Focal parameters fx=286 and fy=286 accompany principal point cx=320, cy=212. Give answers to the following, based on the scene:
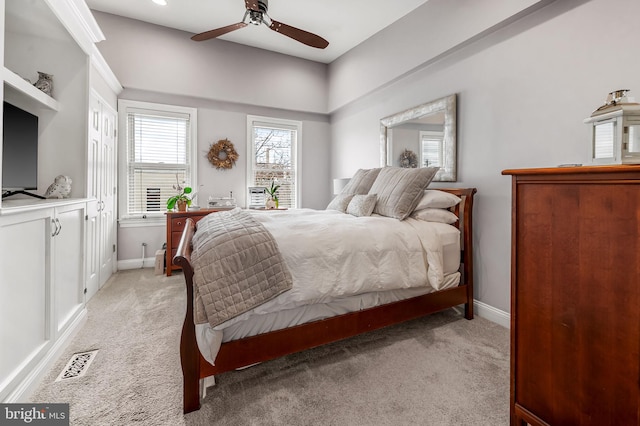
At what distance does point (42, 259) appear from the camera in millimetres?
1710

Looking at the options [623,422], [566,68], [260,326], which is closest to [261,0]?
[566,68]

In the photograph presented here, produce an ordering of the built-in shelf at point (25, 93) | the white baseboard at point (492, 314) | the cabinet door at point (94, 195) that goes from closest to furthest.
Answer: the built-in shelf at point (25, 93) → the white baseboard at point (492, 314) → the cabinet door at point (94, 195)

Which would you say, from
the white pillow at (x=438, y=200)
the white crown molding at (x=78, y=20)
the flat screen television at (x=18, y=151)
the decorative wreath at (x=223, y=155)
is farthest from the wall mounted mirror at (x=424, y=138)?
the flat screen television at (x=18, y=151)

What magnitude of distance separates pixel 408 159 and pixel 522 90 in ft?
4.40

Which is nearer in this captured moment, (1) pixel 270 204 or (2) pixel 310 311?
(2) pixel 310 311

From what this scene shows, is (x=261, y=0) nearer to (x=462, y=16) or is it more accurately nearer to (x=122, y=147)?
(x=462, y=16)

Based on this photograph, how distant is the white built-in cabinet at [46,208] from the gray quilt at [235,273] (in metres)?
0.93

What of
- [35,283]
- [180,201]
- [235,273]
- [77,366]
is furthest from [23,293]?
[180,201]

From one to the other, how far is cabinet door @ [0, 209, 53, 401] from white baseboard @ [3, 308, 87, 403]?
0.04 meters

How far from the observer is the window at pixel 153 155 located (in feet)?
13.3

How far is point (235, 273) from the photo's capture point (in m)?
1.48

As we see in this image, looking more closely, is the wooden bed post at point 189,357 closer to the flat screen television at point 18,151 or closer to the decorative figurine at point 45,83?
the flat screen television at point 18,151

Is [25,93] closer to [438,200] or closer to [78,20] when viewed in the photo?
[78,20]

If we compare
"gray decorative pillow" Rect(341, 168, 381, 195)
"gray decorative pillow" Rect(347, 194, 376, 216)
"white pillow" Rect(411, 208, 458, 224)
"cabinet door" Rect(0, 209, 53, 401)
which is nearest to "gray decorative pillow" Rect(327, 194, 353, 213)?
"gray decorative pillow" Rect(341, 168, 381, 195)
